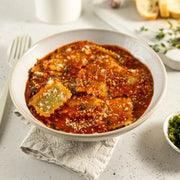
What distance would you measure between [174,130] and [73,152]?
711 millimetres

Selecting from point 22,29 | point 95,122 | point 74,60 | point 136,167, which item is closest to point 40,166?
point 95,122

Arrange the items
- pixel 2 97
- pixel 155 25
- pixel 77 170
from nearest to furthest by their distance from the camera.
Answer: pixel 77 170 < pixel 2 97 < pixel 155 25

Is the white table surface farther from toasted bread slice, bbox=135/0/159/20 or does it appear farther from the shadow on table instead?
toasted bread slice, bbox=135/0/159/20

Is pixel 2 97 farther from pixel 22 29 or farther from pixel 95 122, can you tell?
pixel 22 29

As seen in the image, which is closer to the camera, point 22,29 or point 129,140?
point 129,140

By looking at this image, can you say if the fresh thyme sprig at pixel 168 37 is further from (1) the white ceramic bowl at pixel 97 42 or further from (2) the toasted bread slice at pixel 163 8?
(1) the white ceramic bowl at pixel 97 42

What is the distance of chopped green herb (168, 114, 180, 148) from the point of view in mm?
2027

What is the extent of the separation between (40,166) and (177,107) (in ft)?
3.93

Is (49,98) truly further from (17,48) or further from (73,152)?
(17,48)

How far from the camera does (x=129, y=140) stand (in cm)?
217

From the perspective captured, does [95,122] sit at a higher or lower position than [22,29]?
higher

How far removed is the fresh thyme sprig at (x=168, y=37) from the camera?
2904 mm

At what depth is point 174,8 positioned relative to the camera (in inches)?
137

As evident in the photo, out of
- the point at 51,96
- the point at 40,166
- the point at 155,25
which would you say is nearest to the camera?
the point at 40,166
